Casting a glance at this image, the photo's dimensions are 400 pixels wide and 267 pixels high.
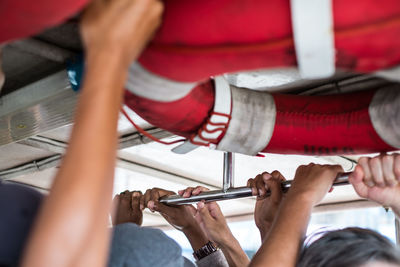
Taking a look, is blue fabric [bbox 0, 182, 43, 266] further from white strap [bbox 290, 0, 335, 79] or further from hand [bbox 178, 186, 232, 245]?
hand [bbox 178, 186, 232, 245]

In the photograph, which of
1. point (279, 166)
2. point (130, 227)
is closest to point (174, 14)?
point (130, 227)

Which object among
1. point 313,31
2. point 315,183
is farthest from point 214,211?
point 313,31

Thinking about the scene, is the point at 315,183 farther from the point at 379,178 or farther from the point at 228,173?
the point at 228,173

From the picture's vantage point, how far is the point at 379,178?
1037 mm

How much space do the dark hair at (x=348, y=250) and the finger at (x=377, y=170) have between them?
0.59 feet

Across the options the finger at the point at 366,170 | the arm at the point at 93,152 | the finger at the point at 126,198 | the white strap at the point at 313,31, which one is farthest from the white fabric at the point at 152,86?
the finger at the point at 126,198

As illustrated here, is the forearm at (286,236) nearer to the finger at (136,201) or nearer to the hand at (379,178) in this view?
the hand at (379,178)

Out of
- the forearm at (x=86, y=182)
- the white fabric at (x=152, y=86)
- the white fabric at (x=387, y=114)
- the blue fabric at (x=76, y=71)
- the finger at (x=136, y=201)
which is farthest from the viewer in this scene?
the finger at (x=136, y=201)

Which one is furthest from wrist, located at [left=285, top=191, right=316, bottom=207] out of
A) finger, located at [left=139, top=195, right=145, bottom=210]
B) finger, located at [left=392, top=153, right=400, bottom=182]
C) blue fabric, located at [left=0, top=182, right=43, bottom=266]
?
finger, located at [left=139, top=195, right=145, bottom=210]

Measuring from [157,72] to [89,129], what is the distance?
0.20 metres

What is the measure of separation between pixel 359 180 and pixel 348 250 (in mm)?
190

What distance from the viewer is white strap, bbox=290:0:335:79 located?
65cm

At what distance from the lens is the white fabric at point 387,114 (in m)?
0.93

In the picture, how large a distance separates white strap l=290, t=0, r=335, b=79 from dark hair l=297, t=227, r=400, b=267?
0.60 m
